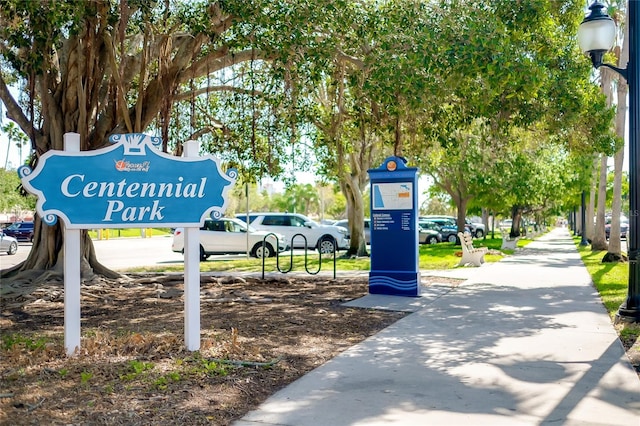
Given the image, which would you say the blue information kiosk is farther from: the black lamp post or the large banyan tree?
the black lamp post

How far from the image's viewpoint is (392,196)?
11.3 metres

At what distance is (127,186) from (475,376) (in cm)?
391

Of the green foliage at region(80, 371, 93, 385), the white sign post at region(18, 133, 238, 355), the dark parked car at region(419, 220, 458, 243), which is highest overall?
the white sign post at region(18, 133, 238, 355)

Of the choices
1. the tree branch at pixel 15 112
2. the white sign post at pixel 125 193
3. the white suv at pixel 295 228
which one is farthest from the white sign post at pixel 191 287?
the white suv at pixel 295 228

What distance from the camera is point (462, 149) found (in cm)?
2247

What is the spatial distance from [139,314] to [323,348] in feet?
11.8

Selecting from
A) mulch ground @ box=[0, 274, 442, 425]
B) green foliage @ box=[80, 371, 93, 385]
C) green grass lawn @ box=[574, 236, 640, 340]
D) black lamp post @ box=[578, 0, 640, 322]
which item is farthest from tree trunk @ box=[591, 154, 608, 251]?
green foliage @ box=[80, 371, 93, 385]

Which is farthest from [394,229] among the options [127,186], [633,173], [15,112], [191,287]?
[15,112]

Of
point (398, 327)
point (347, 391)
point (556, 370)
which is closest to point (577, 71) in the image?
point (398, 327)

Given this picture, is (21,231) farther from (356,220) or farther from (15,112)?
(15,112)

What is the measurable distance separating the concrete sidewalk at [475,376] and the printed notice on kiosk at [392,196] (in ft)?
7.88

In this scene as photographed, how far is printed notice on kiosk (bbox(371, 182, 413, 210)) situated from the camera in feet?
36.5

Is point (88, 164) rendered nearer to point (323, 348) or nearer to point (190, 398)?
point (190, 398)

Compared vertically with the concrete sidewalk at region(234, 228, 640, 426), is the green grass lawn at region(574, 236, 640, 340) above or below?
above
